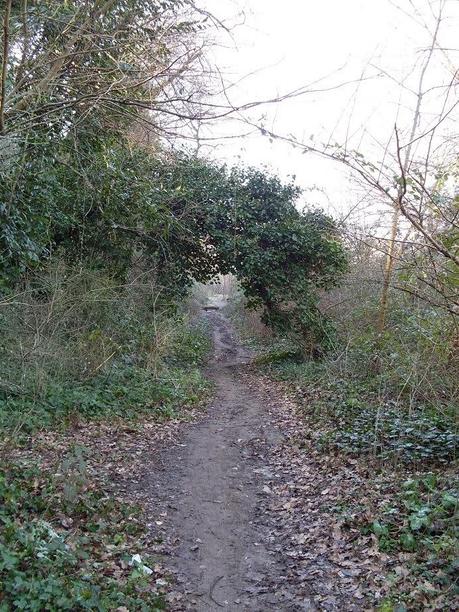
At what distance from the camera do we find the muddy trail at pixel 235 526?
427 centimetres

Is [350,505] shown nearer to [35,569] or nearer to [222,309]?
[35,569]

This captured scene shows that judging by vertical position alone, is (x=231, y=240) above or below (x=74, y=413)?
above

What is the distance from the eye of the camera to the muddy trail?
14.0ft

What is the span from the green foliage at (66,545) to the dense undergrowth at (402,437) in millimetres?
2111

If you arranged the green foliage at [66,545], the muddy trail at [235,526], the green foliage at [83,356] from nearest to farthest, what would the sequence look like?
the green foliage at [66,545]
the muddy trail at [235,526]
the green foliage at [83,356]

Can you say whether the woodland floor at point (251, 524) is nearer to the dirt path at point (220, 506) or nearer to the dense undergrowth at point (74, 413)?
the dirt path at point (220, 506)

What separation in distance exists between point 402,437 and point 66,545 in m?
4.37

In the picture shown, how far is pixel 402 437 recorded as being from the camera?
673cm

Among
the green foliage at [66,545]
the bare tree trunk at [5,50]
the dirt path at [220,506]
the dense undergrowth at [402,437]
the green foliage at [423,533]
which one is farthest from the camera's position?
the dirt path at [220,506]

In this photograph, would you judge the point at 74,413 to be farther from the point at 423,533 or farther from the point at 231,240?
the point at 231,240

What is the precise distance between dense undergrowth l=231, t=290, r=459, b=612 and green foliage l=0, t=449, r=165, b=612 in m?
2.11

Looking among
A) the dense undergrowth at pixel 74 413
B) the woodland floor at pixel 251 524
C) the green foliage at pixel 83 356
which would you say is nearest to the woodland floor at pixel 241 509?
the woodland floor at pixel 251 524

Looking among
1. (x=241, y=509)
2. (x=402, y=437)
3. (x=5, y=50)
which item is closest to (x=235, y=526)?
(x=241, y=509)

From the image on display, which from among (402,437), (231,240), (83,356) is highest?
(231,240)
